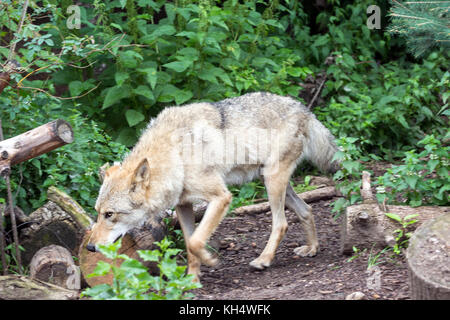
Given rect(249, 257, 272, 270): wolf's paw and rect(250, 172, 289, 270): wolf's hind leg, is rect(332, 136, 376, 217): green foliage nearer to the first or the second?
rect(250, 172, 289, 270): wolf's hind leg

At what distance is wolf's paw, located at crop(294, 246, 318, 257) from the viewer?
620 centimetres

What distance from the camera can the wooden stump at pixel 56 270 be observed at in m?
5.37

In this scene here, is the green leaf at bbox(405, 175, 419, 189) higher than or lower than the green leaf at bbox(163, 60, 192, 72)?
lower

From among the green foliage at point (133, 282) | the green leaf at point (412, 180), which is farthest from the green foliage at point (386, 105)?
the green foliage at point (133, 282)

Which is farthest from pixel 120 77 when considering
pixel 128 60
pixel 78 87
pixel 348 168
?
pixel 348 168

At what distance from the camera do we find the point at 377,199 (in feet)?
19.4

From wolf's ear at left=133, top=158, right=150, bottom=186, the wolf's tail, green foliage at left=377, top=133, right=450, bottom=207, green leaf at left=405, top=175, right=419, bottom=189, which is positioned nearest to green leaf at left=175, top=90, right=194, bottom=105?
the wolf's tail

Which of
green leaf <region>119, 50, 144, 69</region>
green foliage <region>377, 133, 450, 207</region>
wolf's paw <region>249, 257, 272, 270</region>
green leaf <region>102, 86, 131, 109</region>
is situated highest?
green leaf <region>119, 50, 144, 69</region>

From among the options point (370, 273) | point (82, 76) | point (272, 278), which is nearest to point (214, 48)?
point (82, 76)

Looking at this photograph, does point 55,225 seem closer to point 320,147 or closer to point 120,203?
point 120,203

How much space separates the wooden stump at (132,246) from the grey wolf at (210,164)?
0.86ft

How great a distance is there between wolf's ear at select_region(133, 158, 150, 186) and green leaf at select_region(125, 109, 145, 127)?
89.3 inches

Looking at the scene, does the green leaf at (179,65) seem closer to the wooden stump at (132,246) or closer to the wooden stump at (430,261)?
the wooden stump at (132,246)

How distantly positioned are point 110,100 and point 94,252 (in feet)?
8.66
